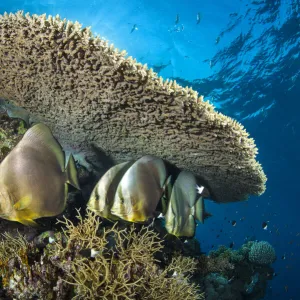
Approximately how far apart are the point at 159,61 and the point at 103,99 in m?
15.0

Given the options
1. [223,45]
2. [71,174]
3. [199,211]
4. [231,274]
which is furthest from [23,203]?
[223,45]

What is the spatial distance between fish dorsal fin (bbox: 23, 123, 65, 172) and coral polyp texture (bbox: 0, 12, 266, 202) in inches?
37.5

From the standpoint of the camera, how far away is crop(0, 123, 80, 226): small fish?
2.06 meters

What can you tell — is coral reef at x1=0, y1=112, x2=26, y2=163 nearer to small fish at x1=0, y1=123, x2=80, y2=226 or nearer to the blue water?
small fish at x1=0, y1=123, x2=80, y2=226

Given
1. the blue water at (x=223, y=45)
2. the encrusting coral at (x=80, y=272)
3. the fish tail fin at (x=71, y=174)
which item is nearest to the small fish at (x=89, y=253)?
the encrusting coral at (x=80, y=272)

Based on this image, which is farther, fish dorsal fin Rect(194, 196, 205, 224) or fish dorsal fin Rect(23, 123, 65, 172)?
fish dorsal fin Rect(194, 196, 205, 224)

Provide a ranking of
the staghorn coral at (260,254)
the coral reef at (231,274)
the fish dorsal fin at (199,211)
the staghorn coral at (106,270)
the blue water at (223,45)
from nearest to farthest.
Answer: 1. the staghorn coral at (106,270)
2. the fish dorsal fin at (199,211)
3. the coral reef at (231,274)
4. the staghorn coral at (260,254)
5. the blue water at (223,45)

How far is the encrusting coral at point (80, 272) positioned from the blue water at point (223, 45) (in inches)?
354

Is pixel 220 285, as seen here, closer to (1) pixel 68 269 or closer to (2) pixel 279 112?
(1) pixel 68 269

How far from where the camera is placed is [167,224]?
3.22m

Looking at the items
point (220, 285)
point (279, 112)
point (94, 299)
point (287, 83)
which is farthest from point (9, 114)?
point (279, 112)

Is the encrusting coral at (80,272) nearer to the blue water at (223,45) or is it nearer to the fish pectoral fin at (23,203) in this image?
the fish pectoral fin at (23,203)

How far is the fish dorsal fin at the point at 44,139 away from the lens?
2.23 m

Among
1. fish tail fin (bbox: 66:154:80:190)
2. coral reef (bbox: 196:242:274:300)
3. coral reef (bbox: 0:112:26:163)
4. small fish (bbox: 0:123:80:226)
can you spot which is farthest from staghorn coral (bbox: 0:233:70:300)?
coral reef (bbox: 196:242:274:300)
